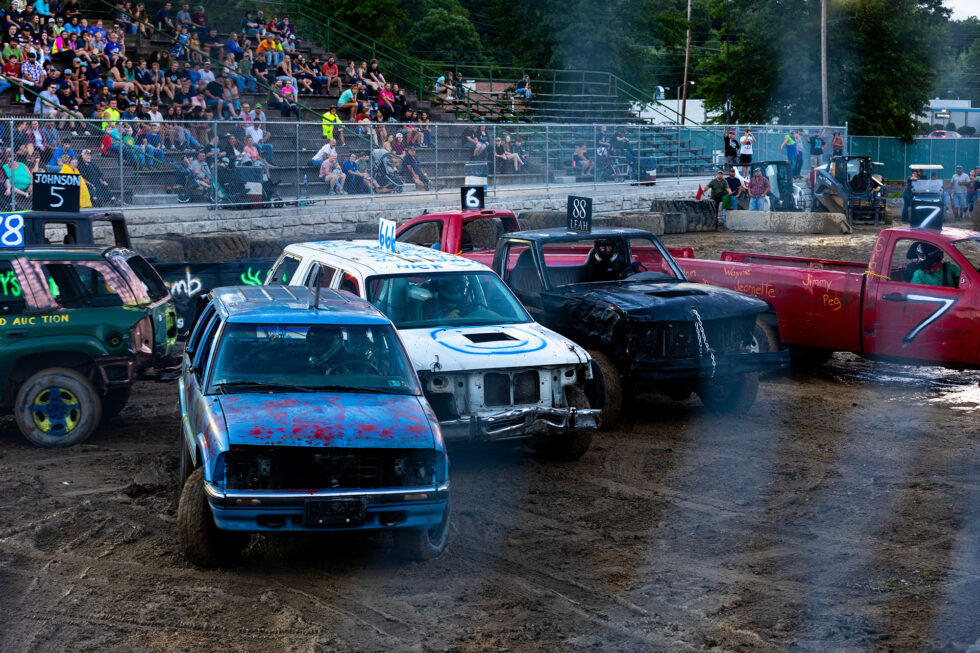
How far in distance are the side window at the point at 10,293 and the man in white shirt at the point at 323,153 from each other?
1284 cm

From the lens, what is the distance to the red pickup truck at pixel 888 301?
1184 centimetres

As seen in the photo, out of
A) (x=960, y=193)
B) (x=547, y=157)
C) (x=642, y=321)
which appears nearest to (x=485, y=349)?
(x=642, y=321)

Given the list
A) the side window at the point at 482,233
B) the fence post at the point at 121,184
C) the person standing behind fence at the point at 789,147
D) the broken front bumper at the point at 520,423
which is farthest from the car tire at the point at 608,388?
the person standing behind fence at the point at 789,147

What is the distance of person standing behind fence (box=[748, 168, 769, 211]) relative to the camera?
106 ft

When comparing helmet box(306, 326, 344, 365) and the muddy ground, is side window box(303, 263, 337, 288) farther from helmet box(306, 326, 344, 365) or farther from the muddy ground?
helmet box(306, 326, 344, 365)

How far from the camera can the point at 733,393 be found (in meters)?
11.4

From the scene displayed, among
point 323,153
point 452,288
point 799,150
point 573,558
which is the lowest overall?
Answer: point 573,558

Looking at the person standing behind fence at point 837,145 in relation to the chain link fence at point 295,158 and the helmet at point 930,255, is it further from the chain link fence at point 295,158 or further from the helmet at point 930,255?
the helmet at point 930,255

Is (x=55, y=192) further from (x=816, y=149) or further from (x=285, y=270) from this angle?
(x=816, y=149)

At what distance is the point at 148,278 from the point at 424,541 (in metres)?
5.11

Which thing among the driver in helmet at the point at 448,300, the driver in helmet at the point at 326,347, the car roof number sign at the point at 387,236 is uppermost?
the car roof number sign at the point at 387,236

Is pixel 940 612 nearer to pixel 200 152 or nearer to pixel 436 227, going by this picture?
pixel 436 227

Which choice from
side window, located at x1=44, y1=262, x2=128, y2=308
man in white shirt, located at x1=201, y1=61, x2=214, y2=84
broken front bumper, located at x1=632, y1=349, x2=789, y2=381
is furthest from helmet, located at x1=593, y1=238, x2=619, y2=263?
man in white shirt, located at x1=201, y1=61, x2=214, y2=84

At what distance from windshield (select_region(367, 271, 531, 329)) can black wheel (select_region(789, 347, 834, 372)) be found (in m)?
4.72
